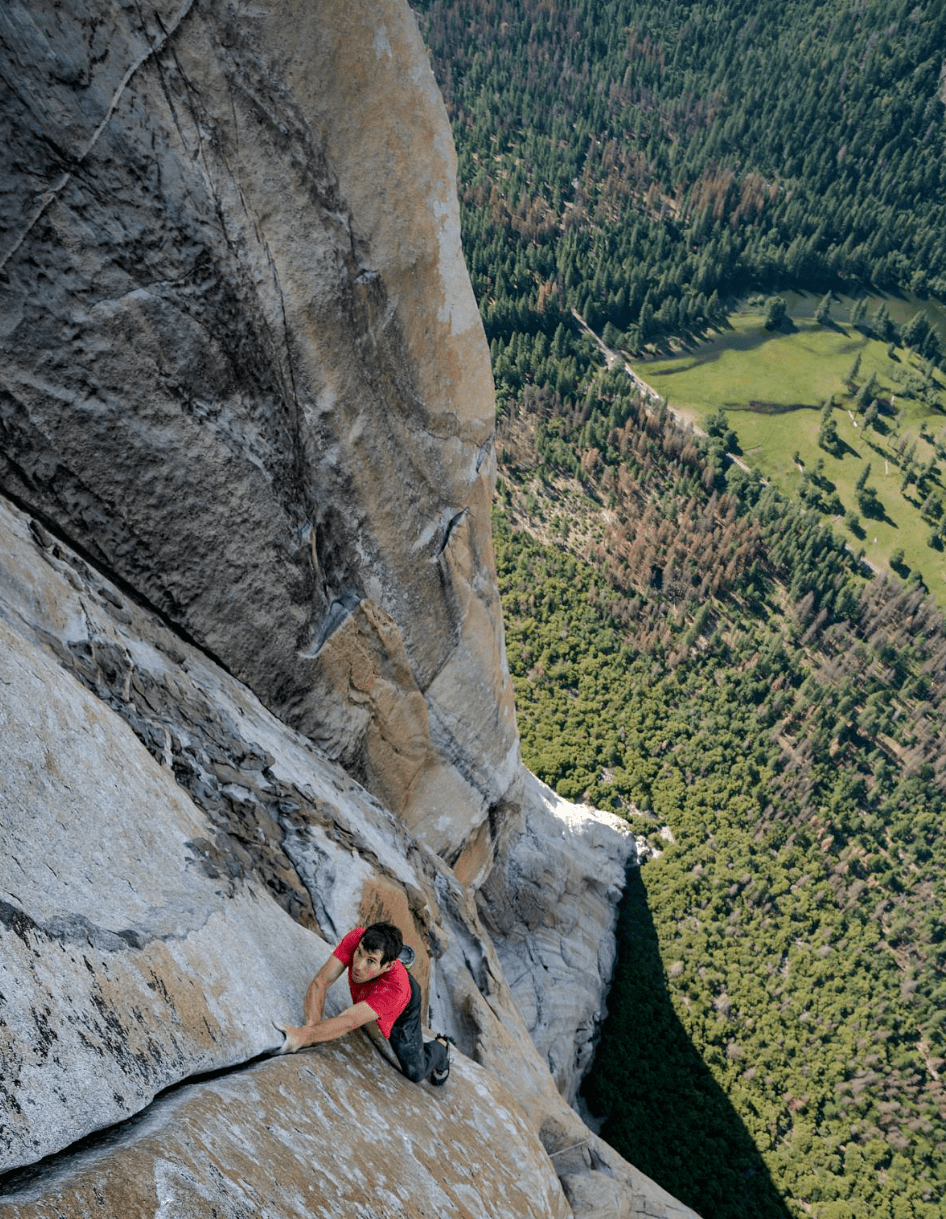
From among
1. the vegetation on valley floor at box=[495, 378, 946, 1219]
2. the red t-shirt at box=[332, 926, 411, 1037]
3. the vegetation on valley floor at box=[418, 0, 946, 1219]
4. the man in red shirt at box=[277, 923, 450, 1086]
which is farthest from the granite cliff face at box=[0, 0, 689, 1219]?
the vegetation on valley floor at box=[418, 0, 946, 1219]

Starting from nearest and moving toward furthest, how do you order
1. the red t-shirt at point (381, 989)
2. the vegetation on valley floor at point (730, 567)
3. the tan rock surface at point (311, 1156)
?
the tan rock surface at point (311, 1156) < the red t-shirt at point (381, 989) < the vegetation on valley floor at point (730, 567)

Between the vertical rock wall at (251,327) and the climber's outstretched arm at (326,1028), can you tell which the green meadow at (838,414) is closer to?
the vertical rock wall at (251,327)

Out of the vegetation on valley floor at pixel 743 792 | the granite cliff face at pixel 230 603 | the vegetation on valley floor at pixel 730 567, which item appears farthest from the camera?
the vegetation on valley floor at pixel 730 567

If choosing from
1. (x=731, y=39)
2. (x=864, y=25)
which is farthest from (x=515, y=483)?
(x=864, y=25)

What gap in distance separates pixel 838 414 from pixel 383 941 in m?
79.9

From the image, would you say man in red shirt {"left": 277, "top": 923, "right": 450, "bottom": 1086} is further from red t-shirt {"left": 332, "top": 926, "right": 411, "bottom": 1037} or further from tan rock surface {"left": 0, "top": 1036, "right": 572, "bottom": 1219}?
tan rock surface {"left": 0, "top": 1036, "right": 572, "bottom": 1219}

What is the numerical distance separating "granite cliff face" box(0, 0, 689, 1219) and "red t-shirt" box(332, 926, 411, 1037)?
21.5 inches

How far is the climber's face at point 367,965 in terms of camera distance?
7.96 metres

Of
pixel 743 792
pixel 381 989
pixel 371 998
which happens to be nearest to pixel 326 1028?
pixel 371 998

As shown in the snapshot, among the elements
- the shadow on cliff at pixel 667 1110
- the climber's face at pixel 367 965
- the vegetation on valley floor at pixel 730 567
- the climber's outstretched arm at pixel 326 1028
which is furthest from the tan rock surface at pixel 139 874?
the vegetation on valley floor at pixel 730 567

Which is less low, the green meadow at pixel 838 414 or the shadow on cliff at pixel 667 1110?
the green meadow at pixel 838 414

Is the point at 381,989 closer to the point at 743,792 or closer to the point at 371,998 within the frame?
the point at 371,998

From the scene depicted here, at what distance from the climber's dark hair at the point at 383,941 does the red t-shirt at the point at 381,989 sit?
0.17 meters

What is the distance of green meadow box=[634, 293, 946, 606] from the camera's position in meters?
66.4
